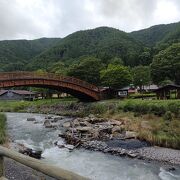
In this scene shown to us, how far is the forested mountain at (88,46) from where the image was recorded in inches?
5960

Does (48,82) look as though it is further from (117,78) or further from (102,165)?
(102,165)

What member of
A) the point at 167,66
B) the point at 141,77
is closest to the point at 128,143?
the point at 167,66

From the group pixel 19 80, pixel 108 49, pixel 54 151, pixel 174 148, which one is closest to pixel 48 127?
pixel 19 80

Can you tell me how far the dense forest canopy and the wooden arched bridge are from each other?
316 inches

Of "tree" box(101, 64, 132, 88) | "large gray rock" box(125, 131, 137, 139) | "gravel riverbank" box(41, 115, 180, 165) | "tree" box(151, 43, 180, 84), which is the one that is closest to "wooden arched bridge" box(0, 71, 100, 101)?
"tree" box(101, 64, 132, 88)

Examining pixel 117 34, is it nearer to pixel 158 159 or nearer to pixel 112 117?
pixel 112 117

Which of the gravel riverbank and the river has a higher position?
the gravel riverbank

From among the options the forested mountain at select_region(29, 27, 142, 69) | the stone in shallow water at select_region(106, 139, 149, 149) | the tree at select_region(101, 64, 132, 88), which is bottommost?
the stone in shallow water at select_region(106, 139, 149, 149)

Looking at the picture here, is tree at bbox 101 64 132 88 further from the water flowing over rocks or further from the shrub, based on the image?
A: the shrub

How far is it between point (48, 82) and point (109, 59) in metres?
73.1

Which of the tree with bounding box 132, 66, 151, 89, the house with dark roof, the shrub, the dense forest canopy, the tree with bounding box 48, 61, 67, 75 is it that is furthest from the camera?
the house with dark roof

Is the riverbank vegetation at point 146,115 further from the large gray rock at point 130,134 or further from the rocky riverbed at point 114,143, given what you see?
the rocky riverbed at point 114,143

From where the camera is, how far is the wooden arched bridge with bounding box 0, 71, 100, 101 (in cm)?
4250

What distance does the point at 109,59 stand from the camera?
391 ft
